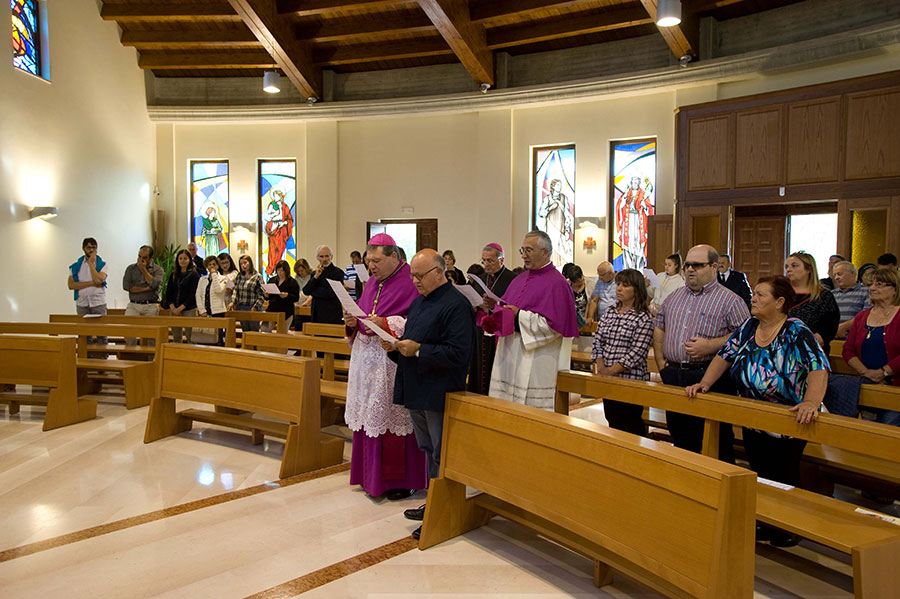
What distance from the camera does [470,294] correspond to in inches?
147

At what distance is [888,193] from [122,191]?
1278 cm

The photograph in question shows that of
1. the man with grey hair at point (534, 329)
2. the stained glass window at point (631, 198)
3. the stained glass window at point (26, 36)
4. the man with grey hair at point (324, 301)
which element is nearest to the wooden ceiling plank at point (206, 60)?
the stained glass window at point (26, 36)

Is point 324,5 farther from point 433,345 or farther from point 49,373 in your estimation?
point 433,345

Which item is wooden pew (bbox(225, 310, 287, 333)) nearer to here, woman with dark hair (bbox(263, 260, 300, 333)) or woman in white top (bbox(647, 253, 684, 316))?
woman with dark hair (bbox(263, 260, 300, 333))

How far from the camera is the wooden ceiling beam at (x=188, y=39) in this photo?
12.6 m

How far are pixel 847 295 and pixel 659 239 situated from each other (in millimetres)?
5107

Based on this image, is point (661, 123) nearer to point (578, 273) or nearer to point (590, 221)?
point (590, 221)

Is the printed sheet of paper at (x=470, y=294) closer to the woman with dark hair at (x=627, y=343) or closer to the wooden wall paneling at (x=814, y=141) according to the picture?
the woman with dark hair at (x=627, y=343)

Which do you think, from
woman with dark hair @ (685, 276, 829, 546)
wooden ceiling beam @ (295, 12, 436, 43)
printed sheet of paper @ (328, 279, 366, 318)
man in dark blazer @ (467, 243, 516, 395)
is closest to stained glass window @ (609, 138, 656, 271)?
wooden ceiling beam @ (295, 12, 436, 43)

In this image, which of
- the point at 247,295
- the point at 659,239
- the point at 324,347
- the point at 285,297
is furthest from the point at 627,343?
the point at 659,239

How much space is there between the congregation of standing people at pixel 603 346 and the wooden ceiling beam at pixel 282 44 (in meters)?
7.87

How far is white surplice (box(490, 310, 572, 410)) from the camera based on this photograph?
405 centimetres

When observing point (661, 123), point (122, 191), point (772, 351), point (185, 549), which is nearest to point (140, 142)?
point (122, 191)

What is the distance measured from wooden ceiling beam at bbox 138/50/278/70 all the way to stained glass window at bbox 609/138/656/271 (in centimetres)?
698
